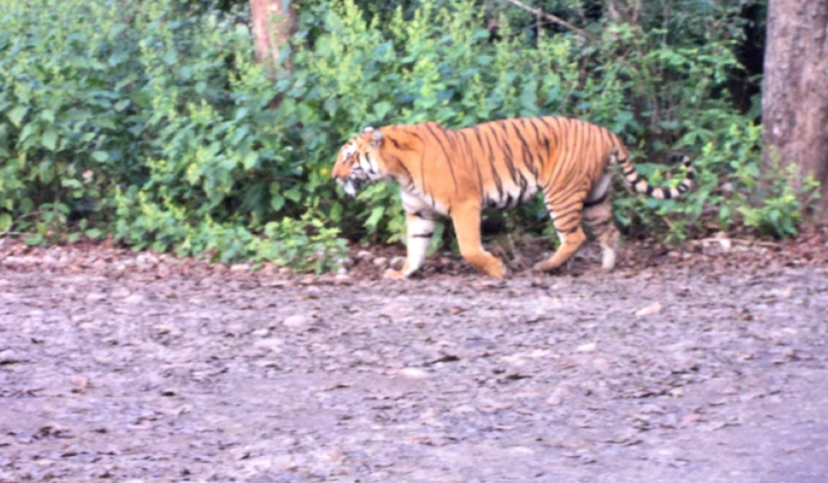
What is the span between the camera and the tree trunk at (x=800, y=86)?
28.3 ft

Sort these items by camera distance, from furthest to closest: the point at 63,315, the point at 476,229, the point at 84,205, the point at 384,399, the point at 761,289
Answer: the point at 84,205
the point at 476,229
the point at 761,289
the point at 63,315
the point at 384,399

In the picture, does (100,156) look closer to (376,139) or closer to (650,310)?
(376,139)

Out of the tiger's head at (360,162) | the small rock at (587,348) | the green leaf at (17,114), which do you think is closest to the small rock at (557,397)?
the small rock at (587,348)

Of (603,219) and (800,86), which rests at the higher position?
(800,86)

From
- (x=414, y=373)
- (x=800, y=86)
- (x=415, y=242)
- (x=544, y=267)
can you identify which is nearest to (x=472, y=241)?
(x=415, y=242)

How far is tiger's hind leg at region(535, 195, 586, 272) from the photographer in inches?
314

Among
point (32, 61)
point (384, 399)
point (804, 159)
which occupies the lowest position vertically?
point (384, 399)

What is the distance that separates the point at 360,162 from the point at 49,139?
2.62m

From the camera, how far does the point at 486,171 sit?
26.1 feet

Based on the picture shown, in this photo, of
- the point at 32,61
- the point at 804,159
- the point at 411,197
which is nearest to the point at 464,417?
the point at 411,197

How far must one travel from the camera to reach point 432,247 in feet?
27.4

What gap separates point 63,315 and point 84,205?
345cm

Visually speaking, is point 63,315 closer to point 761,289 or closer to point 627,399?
point 627,399

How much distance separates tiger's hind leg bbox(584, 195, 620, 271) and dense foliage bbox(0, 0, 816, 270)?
0.40m
